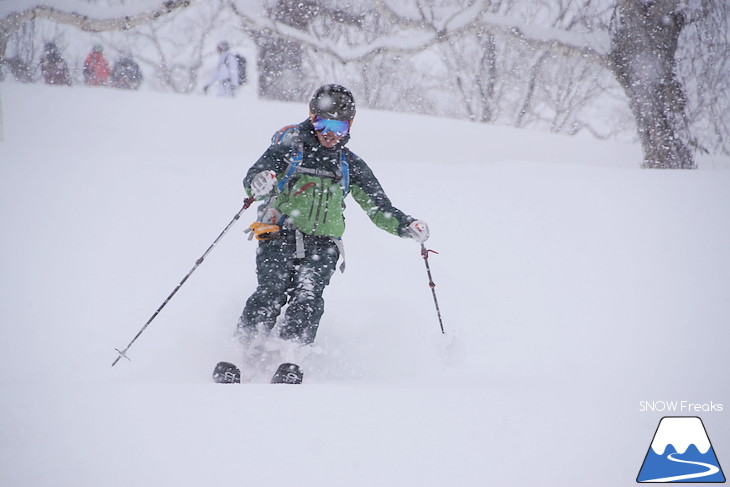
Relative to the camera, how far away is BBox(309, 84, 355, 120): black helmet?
3922 millimetres

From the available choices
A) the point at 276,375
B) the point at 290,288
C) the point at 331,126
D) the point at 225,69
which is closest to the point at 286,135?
the point at 331,126

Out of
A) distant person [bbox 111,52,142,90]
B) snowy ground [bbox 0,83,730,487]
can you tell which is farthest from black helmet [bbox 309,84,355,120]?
distant person [bbox 111,52,142,90]

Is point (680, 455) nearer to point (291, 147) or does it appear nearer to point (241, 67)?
point (291, 147)

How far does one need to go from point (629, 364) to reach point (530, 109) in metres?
24.6

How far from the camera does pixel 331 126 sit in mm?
3982

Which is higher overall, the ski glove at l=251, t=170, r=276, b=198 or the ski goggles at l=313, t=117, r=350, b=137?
the ski goggles at l=313, t=117, r=350, b=137

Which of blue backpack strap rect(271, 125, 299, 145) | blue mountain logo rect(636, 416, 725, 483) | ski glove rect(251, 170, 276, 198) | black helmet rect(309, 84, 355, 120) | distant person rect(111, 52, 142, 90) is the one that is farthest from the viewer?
distant person rect(111, 52, 142, 90)

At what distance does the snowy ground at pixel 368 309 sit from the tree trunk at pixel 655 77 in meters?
0.83

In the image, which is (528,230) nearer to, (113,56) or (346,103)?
(346,103)

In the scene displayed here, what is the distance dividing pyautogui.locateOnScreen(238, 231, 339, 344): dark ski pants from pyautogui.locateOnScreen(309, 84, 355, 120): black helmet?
33.0 inches

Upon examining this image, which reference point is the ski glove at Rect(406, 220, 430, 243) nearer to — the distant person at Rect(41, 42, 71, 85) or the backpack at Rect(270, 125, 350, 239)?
the backpack at Rect(270, 125, 350, 239)

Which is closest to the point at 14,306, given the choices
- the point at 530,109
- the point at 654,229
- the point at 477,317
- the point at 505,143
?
the point at 477,317

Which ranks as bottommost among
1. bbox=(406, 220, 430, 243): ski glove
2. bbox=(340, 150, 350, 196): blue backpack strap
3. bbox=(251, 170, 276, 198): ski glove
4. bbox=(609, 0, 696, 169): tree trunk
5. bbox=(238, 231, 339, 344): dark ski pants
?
bbox=(238, 231, 339, 344): dark ski pants

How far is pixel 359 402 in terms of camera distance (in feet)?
9.17
